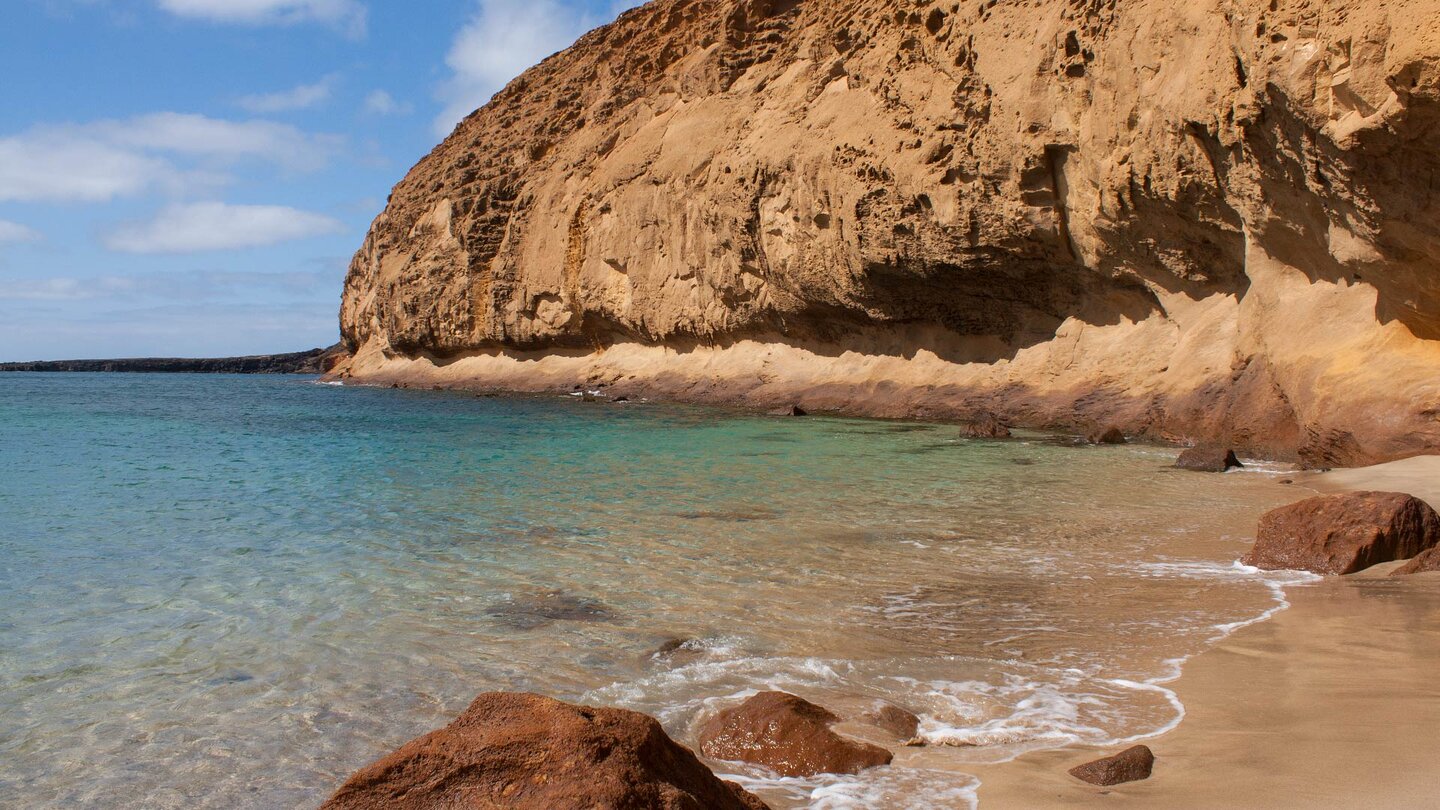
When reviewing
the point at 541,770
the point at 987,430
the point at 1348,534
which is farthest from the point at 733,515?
the point at 987,430

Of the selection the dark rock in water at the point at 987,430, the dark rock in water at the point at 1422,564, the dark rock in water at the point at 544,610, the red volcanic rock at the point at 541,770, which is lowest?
the dark rock in water at the point at 544,610

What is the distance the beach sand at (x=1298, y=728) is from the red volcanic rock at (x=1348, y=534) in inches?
38.9

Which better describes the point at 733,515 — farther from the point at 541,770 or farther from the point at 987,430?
the point at 987,430

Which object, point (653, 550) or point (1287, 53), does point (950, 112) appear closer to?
point (1287, 53)

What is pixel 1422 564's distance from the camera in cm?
573

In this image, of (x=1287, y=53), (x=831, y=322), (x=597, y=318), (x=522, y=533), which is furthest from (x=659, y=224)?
(x=522, y=533)

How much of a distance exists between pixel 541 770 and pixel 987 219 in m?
18.0

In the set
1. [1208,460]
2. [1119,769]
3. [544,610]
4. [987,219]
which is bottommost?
[544,610]

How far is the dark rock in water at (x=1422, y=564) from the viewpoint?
18.7 feet

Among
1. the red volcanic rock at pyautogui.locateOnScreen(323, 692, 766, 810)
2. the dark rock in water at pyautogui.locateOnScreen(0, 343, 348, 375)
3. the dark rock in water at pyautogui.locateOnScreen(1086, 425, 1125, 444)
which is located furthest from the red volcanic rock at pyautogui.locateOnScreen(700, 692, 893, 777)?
the dark rock in water at pyautogui.locateOnScreen(0, 343, 348, 375)

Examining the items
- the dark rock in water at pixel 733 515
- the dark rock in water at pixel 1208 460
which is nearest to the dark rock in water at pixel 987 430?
the dark rock in water at pixel 1208 460

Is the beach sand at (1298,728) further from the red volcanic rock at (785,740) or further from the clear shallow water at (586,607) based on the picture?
the red volcanic rock at (785,740)

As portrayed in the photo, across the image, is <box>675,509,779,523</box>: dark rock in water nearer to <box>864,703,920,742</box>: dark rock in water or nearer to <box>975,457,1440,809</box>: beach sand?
<box>975,457,1440,809</box>: beach sand

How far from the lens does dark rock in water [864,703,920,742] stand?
367 centimetres
